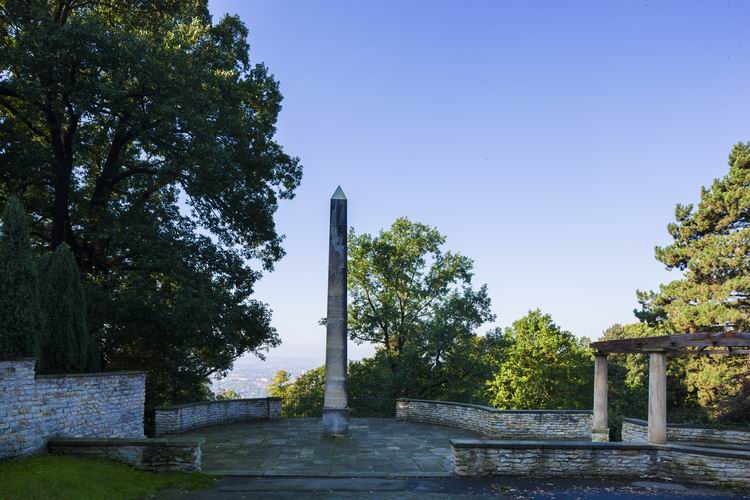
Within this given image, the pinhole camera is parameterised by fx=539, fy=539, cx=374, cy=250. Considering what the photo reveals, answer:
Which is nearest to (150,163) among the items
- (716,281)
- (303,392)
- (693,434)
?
(693,434)

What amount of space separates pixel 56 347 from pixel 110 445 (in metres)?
3.70

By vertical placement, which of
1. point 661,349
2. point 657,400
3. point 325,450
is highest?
point 661,349

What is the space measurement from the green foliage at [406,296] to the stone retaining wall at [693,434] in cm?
1494

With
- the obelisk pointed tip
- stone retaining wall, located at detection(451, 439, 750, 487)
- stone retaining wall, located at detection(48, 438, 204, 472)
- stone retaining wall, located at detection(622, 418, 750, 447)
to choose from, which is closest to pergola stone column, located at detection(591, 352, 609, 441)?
stone retaining wall, located at detection(622, 418, 750, 447)

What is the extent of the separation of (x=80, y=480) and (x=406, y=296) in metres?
27.8

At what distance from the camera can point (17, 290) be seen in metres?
12.1

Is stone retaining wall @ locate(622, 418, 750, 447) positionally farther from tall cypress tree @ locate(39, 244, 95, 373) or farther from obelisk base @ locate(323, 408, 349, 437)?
tall cypress tree @ locate(39, 244, 95, 373)

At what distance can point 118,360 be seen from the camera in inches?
904

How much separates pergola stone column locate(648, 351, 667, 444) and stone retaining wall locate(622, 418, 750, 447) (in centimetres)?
317

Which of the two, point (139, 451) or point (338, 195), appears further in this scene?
point (338, 195)

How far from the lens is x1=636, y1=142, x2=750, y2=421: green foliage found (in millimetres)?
26422

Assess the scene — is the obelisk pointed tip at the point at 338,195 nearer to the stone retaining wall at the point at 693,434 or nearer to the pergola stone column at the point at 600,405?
the pergola stone column at the point at 600,405

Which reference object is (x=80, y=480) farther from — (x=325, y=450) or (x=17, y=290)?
(x=325, y=450)

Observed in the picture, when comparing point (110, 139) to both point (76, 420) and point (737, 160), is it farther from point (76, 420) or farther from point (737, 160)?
point (737, 160)
